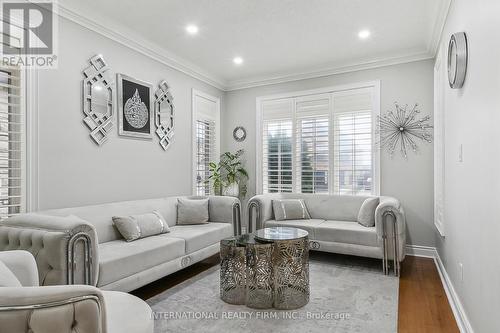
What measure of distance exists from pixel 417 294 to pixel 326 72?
132 inches

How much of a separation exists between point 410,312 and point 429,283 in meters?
0.84

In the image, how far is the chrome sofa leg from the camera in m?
2.14

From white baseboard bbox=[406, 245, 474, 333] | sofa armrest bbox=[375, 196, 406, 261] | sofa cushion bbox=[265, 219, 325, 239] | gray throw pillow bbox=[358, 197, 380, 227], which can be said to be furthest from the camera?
sofa cushion bbox=[265, 219, 325, 239]

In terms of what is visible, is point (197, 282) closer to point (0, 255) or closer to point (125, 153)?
point (125, 153)

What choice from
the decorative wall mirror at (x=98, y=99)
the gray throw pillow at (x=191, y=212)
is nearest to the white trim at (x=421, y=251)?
the gray throw pillow at (x=191, y=212)

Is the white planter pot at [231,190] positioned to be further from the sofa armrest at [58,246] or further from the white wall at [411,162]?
the sofa armrest at [58,246]

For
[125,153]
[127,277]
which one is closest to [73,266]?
[127,277]

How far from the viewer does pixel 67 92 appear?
10.2 ft

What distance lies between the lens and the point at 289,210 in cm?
448

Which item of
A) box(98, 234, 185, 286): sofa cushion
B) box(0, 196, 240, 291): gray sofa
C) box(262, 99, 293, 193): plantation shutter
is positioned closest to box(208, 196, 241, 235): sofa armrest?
box(0, 196, 240, 291): gray sofa

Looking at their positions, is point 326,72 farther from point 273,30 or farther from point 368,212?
point 368,212

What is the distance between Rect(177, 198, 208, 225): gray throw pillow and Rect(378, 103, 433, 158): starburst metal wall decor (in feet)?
8.87

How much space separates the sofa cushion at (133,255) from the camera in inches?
96.7

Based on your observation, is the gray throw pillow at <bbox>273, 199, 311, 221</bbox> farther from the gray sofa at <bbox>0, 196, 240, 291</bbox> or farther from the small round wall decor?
the small round wall decor
